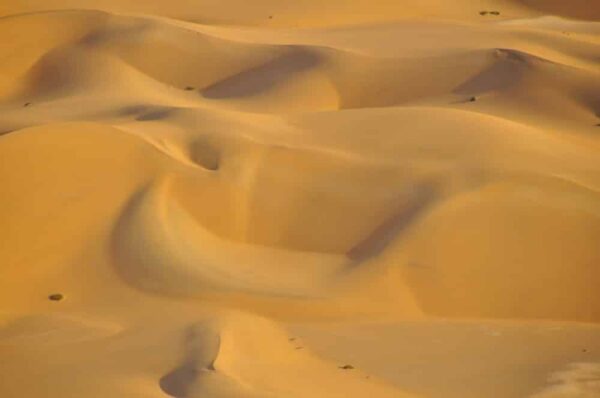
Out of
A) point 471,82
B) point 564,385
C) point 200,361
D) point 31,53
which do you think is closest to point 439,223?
point 564,385

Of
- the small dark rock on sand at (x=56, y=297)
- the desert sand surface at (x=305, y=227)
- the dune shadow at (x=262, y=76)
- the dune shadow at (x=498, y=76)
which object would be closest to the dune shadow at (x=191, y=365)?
the desert sand surface at (x=305, y=227)

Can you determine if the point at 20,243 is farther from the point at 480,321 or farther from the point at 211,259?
the point at 480,321

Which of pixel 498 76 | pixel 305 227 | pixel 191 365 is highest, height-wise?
pixel 498 76

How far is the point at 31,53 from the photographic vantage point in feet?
40.8

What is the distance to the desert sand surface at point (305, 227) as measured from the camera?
216 inches

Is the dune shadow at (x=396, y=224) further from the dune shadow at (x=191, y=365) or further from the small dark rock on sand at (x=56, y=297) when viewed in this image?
the dune shadow at (x=191, y=365)

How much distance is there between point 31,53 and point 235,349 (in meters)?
7.80

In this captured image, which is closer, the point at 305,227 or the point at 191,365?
the point at 191,365

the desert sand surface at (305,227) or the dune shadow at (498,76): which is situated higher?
the dune shadow at (498,76)

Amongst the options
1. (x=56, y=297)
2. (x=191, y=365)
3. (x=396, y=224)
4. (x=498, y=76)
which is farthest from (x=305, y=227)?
(x=498, y=76)

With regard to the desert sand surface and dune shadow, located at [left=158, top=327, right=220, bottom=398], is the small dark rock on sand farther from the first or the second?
dune shadow, located at [left=158, top=327, right=220, bottom=398]

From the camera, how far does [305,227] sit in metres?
7.70

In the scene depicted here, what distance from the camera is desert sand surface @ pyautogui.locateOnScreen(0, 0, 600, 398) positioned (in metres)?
5.48

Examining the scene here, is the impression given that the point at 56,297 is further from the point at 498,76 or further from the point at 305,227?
the point at 498,76
